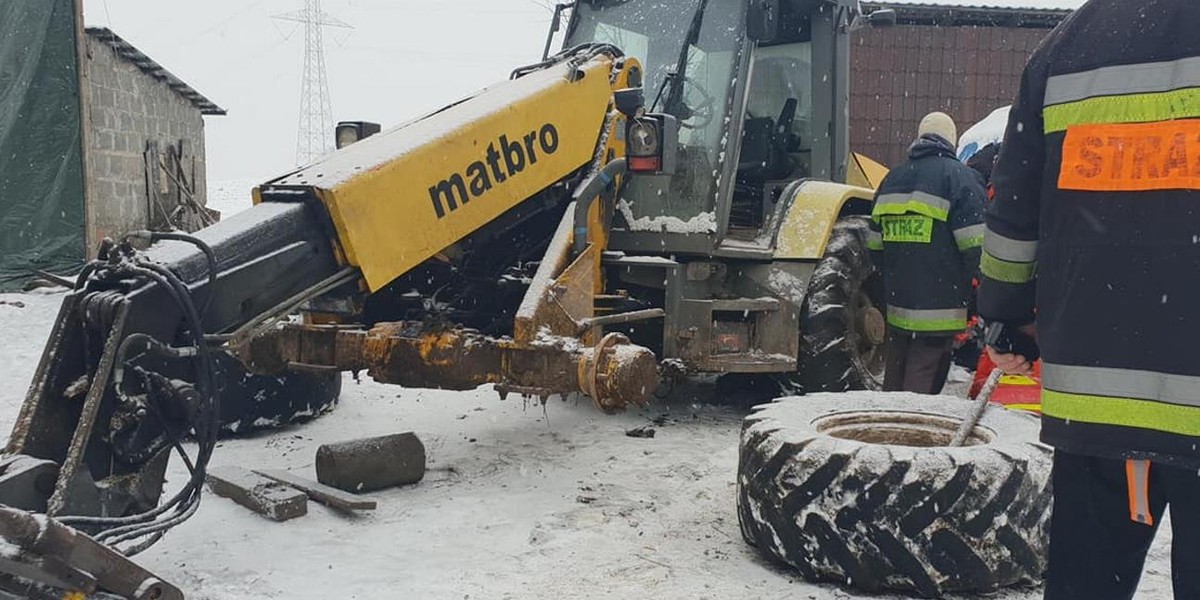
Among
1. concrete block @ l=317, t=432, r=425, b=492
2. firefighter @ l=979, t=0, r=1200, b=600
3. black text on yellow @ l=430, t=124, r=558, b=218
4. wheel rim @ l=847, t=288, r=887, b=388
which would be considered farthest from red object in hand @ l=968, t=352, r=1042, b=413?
firefighter @ l=979, t=0, r=1200, b=600

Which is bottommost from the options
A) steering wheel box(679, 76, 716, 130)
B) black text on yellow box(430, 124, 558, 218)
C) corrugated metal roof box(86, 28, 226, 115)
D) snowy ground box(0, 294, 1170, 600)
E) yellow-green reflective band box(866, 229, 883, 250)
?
snowy ground box(0, 294, 1170, 600)

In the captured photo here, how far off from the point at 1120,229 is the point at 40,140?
11.7m

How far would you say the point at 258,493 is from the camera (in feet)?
12.6

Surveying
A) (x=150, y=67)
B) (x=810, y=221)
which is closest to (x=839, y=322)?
(x=810, y=221)

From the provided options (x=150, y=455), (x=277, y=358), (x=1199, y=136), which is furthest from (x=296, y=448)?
(x=1199, y=136)

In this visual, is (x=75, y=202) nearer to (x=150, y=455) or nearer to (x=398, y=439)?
(x=398, y=439)

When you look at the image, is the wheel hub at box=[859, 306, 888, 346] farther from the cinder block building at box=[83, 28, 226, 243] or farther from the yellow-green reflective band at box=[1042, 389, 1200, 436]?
the cinder block building at box=[83, 28, 226, 243]

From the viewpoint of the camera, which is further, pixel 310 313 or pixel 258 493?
pixel 310 313

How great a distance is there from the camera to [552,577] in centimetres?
325

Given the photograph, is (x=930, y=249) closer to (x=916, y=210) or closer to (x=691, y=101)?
(x=916, y=210)

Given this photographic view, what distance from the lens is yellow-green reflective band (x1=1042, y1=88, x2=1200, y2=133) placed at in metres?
1.84

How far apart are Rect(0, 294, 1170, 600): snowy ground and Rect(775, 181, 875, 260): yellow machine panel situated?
1043 millimetres

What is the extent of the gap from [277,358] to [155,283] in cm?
160

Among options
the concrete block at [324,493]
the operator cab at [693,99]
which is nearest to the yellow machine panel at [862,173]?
the operator cab at [693,99]
